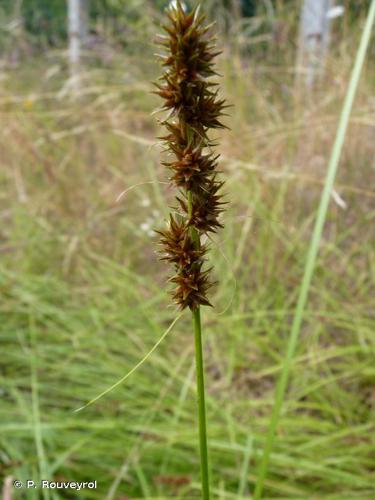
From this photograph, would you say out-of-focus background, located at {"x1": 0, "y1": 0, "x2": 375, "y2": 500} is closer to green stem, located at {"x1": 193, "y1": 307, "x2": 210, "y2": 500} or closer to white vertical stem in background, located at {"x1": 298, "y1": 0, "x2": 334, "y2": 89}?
white vertical stem in background, located at {"x1": 298, "y1": 0, "x2": 334, "y2": 89}

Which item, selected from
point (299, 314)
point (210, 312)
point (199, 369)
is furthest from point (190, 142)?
point (210, 312)

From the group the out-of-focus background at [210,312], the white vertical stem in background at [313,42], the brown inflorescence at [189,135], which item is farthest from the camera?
the white vertical stem in background at [313,42]

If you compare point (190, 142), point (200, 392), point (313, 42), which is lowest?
point (200, 392)

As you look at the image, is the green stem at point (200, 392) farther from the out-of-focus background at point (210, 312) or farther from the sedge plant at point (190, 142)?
the out-of-focus background at point (210, 312)

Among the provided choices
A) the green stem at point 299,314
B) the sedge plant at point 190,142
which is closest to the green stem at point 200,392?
the sedge plant at point 190,142

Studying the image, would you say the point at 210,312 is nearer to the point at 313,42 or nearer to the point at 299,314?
the point at 299,314

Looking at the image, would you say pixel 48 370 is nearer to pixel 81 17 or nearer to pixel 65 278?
pixel 65 278

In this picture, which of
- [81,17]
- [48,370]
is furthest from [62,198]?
[81,17]
